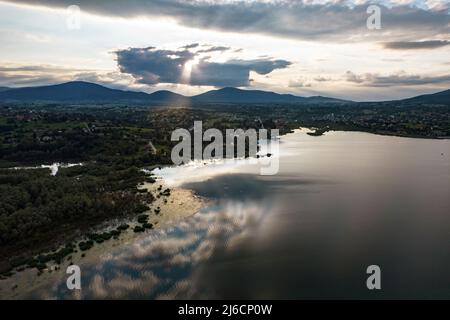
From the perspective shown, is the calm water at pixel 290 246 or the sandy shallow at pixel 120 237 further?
the calm water at pixel 290 246

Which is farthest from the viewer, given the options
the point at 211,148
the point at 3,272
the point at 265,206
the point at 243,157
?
the point at 211,148

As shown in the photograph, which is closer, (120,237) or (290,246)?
(290,246)

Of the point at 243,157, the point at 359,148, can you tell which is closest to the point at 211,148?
the point at 243,157

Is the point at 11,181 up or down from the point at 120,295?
up

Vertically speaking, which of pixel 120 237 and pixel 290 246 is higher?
pixel 120 237
